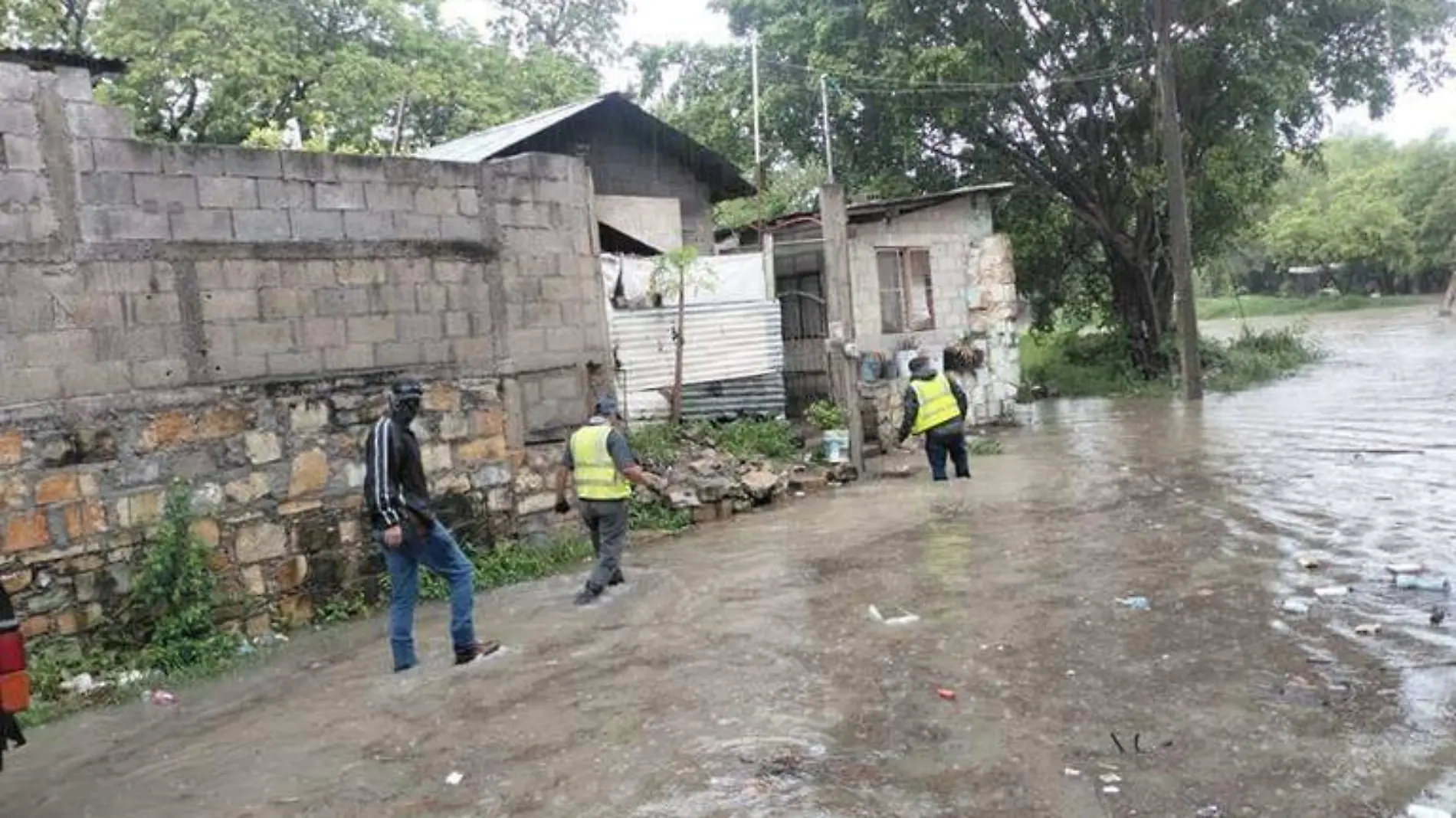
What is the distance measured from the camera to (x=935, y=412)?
36.8ft

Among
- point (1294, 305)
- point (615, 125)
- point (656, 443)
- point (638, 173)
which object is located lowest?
point (656, 443)

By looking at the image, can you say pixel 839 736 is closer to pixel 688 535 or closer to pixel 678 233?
pixel 688 535

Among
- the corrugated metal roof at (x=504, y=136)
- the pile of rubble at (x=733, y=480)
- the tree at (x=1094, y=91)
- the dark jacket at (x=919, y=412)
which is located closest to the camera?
the pile of rubble at (x=733, y=480)

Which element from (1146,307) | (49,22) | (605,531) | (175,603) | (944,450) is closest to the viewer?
(175,603)

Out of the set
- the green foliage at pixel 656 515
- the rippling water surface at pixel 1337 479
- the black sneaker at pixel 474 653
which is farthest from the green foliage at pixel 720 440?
A: the black sneaker at pixel 474 653

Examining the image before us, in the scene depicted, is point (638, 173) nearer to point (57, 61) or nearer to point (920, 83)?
point (920, 83)

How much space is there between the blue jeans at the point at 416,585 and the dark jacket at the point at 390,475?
0.21 m

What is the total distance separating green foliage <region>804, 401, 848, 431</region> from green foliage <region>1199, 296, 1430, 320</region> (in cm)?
3729

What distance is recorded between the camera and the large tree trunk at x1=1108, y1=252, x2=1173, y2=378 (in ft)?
78.6

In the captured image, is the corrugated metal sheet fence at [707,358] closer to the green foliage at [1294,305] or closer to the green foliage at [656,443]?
the green foliage at [656,443]

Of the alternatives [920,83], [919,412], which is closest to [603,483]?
[919,412]

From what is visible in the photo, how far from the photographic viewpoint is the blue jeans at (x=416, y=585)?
636 centimetres

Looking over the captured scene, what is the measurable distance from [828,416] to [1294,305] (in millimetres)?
46320

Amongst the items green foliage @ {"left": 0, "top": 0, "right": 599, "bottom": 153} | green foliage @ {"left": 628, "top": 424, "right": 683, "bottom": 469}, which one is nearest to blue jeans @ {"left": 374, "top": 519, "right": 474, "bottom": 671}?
green foliage @ {"left": 628, "top": 424, "right": 683, "bottom": 469}
